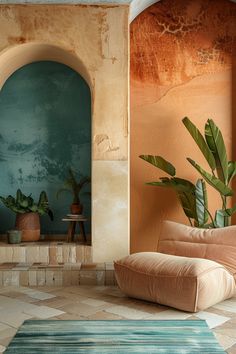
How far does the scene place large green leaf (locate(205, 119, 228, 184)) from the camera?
4.20m

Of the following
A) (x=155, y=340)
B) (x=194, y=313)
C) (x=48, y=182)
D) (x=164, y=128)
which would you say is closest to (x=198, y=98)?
(x=164, y=128)

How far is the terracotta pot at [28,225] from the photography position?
4.34 m

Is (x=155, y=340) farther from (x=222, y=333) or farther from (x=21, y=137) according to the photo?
(x=21, y=137)

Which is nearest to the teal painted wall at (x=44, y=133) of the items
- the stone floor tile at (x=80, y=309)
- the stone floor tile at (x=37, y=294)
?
the stone floor tile at (x=37, y=294)

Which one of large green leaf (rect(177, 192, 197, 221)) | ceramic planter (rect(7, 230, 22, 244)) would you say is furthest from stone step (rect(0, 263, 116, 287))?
large green leaf (rect(177, 192, 197, 221))

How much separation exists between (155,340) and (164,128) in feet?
9.56

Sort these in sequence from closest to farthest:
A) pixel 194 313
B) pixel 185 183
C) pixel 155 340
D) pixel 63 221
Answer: pixel 155 340, pixel 194 313, pixel 185 183, pixel 63 221

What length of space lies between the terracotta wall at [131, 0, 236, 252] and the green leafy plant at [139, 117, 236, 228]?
1.53 ft

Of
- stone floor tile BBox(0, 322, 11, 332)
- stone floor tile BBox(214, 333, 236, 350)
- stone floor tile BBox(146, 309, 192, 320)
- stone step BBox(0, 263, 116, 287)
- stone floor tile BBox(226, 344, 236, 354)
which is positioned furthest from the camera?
stone step BBox(0, 263, 116, 287)

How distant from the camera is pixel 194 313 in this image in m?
3.06

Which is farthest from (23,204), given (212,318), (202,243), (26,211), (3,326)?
(212,318)

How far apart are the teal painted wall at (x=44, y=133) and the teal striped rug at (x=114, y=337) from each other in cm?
208

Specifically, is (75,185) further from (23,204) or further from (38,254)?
(38,254)

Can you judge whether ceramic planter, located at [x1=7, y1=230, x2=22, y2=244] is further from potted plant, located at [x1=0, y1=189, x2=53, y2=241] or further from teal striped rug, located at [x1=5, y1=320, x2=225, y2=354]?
teal striped rug, located at [x1=5, y1=320, x2=225, y2=354]
